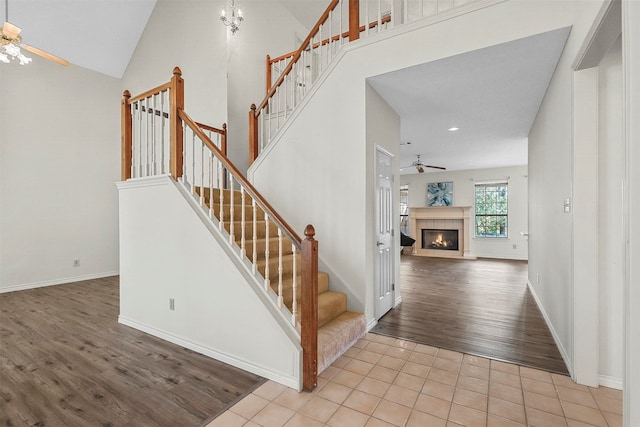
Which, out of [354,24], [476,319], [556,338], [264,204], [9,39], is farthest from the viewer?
[476,319]

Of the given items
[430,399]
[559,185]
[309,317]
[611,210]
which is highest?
[559,185]

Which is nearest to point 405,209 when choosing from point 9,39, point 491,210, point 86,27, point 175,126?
point 491,210

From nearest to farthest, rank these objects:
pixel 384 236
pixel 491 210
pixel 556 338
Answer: pixel 556 338 < pixel 384 236 < pixel 491 210

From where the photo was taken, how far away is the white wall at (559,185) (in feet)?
7.50

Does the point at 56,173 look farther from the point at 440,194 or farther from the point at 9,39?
the point at 440,194

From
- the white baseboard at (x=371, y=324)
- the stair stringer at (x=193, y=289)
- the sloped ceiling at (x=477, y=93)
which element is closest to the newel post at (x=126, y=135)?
the stair stringer at (x=193, y=289)

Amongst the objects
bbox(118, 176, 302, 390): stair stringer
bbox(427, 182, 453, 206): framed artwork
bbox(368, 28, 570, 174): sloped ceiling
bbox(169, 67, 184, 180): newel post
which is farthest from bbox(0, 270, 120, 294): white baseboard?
bbox(427, 182, 453, 206): framed artwork

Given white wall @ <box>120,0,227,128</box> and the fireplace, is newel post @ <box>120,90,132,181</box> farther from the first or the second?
the fireplace

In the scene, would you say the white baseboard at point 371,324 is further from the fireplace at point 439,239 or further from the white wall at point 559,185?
the fireplace at point 439,239

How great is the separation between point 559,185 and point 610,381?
1.58m

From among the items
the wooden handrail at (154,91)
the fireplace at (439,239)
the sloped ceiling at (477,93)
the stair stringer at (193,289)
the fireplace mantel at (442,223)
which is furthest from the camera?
the fireplace at (439,239)

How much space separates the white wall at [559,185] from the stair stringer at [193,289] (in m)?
2.31

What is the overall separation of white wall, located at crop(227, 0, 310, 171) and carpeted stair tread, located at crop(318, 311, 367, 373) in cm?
333

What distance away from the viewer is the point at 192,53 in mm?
5371
